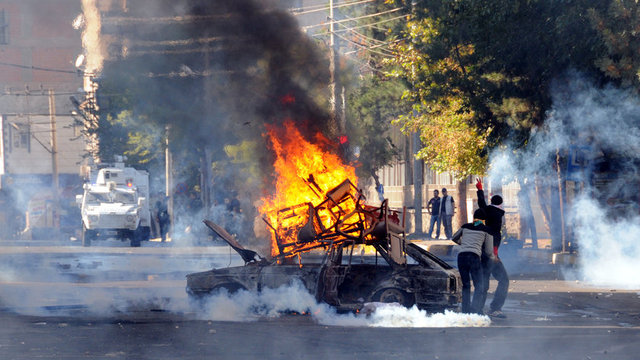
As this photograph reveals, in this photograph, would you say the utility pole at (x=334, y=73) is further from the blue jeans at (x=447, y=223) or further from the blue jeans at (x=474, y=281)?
the blue jeans at (x=474, y=281)

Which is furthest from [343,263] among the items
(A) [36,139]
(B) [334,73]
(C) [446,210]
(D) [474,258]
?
(A) [36,139]

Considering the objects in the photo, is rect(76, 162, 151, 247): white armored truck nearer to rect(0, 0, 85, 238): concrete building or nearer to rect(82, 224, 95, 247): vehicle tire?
rect(82, 224, 95, 247): vehicle tire

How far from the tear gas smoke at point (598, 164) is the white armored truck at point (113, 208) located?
15118 millimetres

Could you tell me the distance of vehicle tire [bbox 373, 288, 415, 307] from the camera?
12.9 m

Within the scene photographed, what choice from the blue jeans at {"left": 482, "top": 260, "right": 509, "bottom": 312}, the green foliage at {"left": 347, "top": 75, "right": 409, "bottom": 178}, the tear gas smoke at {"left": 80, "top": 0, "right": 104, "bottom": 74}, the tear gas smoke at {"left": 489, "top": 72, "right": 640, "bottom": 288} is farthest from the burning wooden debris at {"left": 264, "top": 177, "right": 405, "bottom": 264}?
the green foliage at {"left": 347, "top": 75, "right": 409, "bottom": 178}

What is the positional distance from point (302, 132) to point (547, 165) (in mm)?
9941

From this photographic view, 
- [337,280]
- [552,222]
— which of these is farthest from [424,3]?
[337,280]

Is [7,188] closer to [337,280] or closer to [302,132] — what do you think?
[302,132]

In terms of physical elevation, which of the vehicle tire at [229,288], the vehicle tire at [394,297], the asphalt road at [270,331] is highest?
the vehicle tire at [229,288]

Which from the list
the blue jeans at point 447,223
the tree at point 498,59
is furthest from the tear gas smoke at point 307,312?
the blue jeans at point 447,223

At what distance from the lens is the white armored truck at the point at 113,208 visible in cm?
3475

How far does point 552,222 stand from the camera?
25484mm

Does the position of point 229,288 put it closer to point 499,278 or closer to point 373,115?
point 499,278

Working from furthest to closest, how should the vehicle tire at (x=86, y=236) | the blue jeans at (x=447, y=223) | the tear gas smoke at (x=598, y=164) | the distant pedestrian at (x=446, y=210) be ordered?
1. the vehicle tire at (x=86, y=236)
2. the blue jeans at (x=447, y=223)
3. the distant pedestrian at (x=446, y=210)
4. the tear gas smoke at (x=598, y=164)
